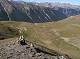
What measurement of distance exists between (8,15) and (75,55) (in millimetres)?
138091

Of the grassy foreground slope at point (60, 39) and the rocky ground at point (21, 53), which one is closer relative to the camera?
the rocky ground at point (21, 53)

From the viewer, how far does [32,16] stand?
19600 cm

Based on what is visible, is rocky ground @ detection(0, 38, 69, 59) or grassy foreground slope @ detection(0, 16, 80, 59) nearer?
rocky ground @ detection(0, 38, 69, 59)

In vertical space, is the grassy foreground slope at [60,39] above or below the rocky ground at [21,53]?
below

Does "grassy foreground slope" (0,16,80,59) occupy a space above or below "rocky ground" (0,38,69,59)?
below

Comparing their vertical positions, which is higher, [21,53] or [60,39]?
[21,53]

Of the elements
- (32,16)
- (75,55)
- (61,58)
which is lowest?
(32,16)

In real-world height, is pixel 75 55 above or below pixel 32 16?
above

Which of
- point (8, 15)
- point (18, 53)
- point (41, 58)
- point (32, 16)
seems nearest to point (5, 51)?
point (18, 53)

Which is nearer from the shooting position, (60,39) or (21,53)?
(21,53)

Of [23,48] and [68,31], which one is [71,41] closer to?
[68,31]

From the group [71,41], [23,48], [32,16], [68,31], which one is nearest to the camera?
[23,48]

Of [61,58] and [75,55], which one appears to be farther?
[75,55]

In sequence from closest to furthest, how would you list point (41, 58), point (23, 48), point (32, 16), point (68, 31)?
1. point (41, 58)
2. point (23, 48)
3. point (68, 31)
4. point (32, 16)
